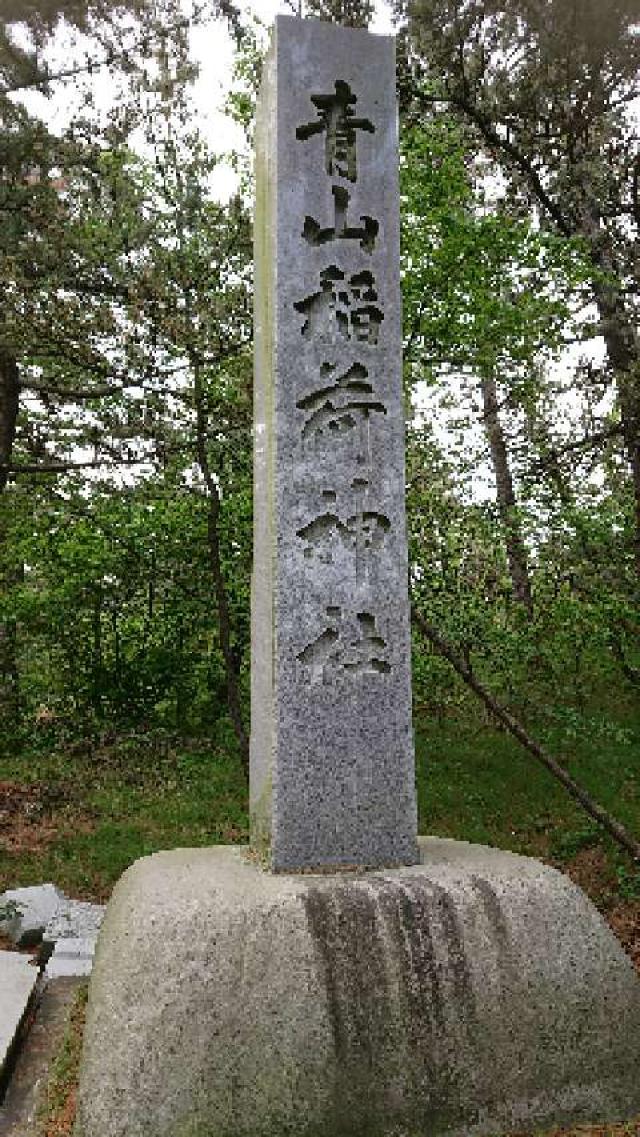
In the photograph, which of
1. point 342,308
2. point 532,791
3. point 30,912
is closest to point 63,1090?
point 30,912

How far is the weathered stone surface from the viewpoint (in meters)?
4.11

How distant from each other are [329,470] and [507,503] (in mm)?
4662

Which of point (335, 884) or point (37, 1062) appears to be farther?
point (37, 1062)

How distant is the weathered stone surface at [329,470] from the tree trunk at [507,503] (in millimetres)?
3723

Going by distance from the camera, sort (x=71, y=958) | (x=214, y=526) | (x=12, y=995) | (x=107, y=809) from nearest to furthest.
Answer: (x=12, y=995) → (x=71, y=958) → (x=214, y=526) → (x=107, y=809)

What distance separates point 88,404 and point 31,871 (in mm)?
5002

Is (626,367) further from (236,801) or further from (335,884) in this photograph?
(335,884)

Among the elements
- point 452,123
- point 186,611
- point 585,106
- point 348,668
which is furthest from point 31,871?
point 585,106

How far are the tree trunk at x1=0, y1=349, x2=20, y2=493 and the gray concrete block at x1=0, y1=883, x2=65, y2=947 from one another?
497 centimetres

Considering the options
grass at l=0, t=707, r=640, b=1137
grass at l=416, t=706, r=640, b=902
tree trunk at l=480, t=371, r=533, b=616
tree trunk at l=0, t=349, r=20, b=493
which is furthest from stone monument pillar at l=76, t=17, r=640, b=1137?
tree trunk at l=0, t=349, r=20, b=493

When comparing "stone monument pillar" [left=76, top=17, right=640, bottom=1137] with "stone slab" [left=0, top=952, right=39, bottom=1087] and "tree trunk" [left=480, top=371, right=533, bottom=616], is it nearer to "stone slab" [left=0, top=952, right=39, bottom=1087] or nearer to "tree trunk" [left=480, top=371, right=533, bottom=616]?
"stone slab" [left=0, top=952, right=39, bottom=1087]

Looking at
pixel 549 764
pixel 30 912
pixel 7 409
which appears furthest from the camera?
pixel 7 409

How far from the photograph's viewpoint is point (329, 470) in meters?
4.36

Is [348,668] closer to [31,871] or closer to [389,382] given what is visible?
[389,382]
